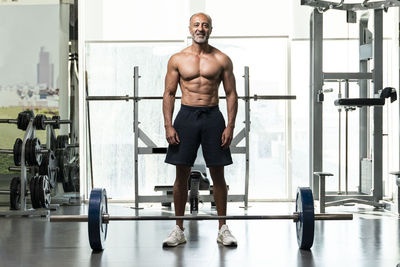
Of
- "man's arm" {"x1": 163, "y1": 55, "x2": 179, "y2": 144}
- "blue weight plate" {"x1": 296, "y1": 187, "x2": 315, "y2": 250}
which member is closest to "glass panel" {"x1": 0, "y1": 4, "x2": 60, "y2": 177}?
"man's arm" {"x1": 163, "y1": 55, "x2": 179, "y2": 144}

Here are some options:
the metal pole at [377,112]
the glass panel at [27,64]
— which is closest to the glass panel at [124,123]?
the glass panel at [27,64]

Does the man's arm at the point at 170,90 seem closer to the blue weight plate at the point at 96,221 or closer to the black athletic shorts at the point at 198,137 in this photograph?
the black athletic shorts at the point at 198,137

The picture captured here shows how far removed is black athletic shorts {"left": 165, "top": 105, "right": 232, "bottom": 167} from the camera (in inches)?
186

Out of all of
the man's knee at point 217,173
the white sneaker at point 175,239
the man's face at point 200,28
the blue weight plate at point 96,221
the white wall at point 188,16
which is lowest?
the white sneaker at point 175,239

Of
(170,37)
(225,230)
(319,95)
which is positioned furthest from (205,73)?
(170,37)

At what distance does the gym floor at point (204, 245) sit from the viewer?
13.7 feet

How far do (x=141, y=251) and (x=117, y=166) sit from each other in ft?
11.3

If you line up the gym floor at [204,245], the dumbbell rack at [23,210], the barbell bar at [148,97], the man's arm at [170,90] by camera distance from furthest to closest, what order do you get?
the barbell bar at [148,97] < the dumbbell rack at [23,210] < the man's arm at [170,90] < the gym floor at [204,245]

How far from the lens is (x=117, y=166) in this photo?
7.89 metres

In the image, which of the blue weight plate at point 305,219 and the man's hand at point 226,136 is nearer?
the blue weight plate at point 305,219

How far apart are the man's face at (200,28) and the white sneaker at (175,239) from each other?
49.3 inches

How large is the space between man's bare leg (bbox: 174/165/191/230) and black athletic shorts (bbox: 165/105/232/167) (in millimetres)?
82

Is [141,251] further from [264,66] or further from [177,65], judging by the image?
[264,66]

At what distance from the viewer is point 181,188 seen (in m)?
4.82
